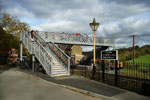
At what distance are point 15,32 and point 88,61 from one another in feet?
48.4

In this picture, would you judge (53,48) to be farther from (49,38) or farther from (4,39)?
(4,39)

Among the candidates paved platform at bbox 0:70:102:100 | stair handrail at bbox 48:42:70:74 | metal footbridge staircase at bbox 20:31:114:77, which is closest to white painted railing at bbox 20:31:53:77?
metal footbridge staircase at bbox 20:31:114:77

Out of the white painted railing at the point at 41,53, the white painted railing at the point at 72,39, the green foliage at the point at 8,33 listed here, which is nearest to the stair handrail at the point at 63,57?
the white painted railing at the point at 41,53

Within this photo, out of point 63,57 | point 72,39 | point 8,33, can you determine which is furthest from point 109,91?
point 8,33

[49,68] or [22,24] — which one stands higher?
[22,24]

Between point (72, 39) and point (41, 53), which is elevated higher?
point (72, 39)

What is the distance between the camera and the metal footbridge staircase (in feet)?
47.0

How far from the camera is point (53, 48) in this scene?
1784 cm

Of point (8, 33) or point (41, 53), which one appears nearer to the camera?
point (41, 53)

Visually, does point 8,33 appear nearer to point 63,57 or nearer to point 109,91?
point 63,57

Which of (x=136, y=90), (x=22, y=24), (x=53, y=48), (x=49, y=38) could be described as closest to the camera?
(x=136, y=90)

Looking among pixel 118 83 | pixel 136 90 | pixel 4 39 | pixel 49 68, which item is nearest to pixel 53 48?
pixel 49 68

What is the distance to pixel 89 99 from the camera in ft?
23.8

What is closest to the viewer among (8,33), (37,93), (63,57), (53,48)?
(37,93)
